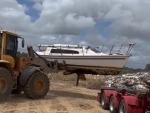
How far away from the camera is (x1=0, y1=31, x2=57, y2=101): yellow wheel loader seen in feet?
51.5

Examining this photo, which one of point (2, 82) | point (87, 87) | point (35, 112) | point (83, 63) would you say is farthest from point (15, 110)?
point (87, 87)

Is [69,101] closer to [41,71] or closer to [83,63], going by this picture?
[41,71]

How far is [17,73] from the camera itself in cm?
1698

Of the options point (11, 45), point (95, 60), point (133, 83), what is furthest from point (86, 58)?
point (11, 45)

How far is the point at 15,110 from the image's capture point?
13547mm

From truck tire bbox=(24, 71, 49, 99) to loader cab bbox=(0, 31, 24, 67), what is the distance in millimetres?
1199

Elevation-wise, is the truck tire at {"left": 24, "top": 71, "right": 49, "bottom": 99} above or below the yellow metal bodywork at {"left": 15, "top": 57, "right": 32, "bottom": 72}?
below

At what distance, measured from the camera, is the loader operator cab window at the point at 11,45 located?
16356 millimetres

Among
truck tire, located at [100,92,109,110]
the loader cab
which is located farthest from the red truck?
the loader cab

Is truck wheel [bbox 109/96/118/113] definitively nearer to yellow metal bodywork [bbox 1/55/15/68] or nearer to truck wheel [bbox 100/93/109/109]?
truck wheel [bbox 100/93/109/109]

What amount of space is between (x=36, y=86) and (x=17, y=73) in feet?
3.73

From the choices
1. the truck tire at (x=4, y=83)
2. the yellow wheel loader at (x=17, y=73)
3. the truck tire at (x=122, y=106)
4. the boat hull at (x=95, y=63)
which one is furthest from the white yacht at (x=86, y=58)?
the truck tire at (x=122, y=106)

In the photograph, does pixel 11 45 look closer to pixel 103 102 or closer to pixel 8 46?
pixel 8 46

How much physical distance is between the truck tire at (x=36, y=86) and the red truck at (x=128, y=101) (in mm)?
4086
